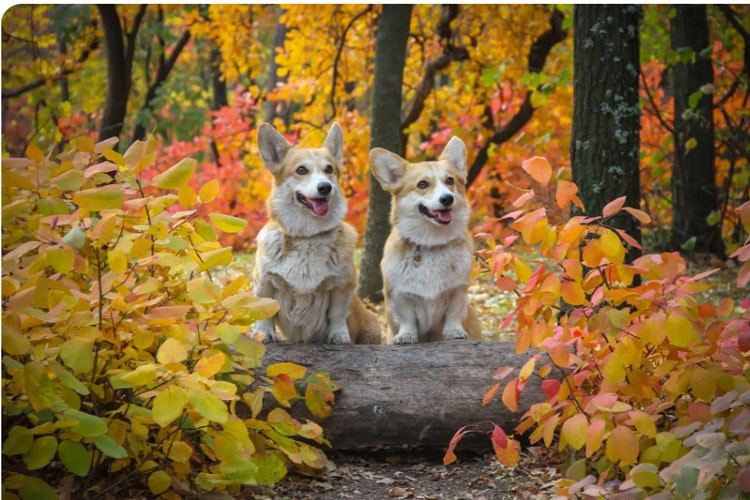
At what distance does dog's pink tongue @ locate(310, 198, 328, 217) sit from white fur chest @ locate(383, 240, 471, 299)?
0.52 metres

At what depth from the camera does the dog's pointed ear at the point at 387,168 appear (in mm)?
4551

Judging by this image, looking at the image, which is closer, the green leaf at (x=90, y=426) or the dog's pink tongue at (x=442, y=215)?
the green leaf at (x=90, y=426)

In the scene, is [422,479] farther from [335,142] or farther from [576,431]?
[335,142]

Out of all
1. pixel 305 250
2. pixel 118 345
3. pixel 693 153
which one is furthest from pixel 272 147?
pixel 693 153

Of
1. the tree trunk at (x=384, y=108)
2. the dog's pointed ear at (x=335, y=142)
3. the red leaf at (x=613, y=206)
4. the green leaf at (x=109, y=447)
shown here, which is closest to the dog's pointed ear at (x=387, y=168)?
the dog's pointed ear at (x=335, y=142)

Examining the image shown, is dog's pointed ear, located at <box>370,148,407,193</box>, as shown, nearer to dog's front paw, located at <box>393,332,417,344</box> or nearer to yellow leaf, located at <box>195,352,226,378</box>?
dog's front paw, located at <box>393,332,417,344</box>

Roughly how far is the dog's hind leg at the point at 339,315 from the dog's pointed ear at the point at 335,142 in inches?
32.9

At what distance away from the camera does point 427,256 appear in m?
4.38

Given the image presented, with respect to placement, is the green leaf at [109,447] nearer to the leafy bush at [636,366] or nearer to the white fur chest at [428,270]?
the leafy bush at [636,366]

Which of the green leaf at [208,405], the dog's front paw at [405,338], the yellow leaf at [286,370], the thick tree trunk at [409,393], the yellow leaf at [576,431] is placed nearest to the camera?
the green leaf at [208,405]

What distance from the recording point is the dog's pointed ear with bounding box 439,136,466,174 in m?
4.64

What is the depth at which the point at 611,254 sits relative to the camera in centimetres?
275

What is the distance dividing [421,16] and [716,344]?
8703 mm

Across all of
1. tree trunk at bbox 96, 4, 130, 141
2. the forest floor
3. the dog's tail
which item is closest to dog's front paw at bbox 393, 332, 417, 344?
the dog's tail
